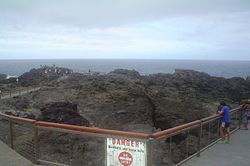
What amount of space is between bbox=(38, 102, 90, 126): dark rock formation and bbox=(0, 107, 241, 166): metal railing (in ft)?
13.6

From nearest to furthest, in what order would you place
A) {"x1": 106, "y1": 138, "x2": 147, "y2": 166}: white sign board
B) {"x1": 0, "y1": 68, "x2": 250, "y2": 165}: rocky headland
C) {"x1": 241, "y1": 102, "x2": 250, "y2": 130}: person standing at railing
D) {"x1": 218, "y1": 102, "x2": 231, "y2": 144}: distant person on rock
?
{"x1": 106, "y1": 138, "x2": 147, "y2": 166}: white sign board
{"x1": 218, "y1": 102, "x2": 231, "y2": 144}: distant person on rock
{"x1": 241, "y1": 102, "x2": 250, "y2": 130}: person standing at railing
{"x1": 0, "y1": 68, "x2": 250, "y2": 165}: rocky headland

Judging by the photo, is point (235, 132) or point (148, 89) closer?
point (235, 132)

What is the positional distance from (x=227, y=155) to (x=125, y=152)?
406 cm

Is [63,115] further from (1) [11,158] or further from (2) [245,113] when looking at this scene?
(1) [11,158]

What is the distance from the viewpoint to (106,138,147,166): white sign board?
5.52 m

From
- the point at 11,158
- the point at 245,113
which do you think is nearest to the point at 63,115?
the point at 245,113

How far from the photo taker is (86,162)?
40.2 ft

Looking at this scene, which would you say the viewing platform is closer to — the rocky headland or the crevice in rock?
the rocky headland

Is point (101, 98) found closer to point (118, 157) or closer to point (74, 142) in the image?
point (74, 142)

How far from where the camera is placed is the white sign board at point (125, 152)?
18.1 ft

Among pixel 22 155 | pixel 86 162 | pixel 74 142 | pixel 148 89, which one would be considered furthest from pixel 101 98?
pixel 22 155

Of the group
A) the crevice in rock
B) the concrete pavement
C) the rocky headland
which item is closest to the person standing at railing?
the rocky headland

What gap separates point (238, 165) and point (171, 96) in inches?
684

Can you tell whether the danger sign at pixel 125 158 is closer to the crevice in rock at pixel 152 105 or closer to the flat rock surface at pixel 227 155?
the flat rock surface at pixel 227 155
